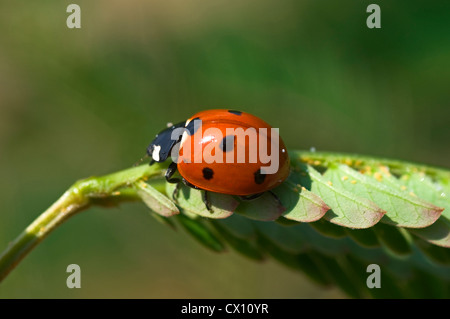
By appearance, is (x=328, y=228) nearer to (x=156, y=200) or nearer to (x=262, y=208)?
(x=262, y=208)

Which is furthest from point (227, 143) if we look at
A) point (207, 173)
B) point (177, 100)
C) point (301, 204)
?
point (177, 100)

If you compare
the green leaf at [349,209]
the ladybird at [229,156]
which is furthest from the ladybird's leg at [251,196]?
the green leaf at [349,209]

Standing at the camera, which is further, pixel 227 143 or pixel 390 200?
pixel 227 143

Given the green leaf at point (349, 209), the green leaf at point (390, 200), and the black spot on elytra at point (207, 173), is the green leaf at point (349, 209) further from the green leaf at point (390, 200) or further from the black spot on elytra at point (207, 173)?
the black spot on elytra at point (207, 173)

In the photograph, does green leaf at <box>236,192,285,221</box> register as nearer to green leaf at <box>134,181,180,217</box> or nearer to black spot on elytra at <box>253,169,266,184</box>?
black spot on elytra at <box>253,169,266,184</box>
